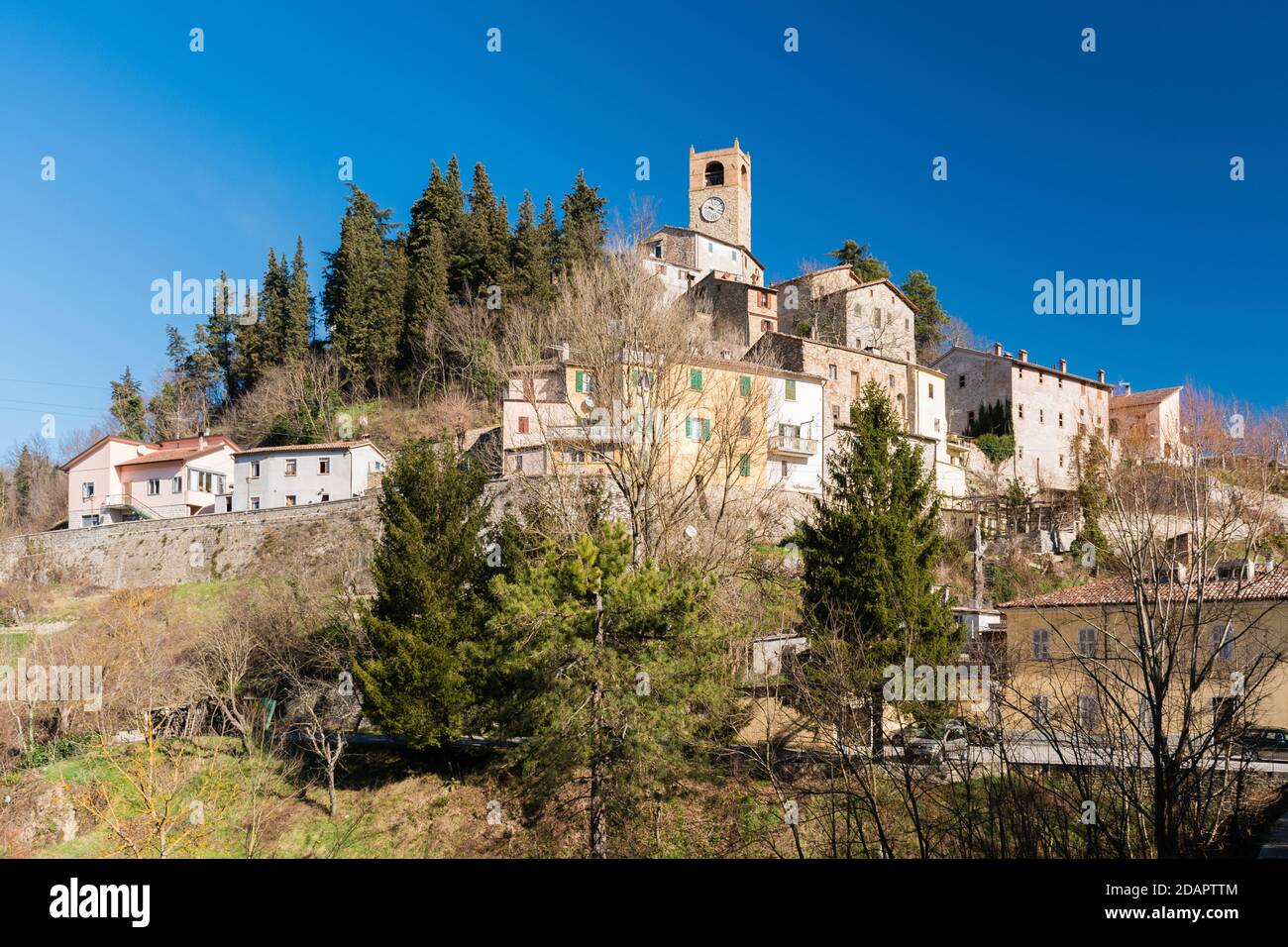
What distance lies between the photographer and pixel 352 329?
54.2 meters

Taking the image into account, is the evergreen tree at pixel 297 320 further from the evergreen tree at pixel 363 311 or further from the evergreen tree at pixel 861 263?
the evergreen tree at pixel 861 263

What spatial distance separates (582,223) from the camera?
60594 millimetres

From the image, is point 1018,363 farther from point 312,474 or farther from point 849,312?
point 312,474

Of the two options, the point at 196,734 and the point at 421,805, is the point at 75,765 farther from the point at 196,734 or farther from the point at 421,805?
the point at 421,805

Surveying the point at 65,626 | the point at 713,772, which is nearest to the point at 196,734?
the point at 65,626

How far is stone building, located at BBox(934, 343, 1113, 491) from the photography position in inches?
2084

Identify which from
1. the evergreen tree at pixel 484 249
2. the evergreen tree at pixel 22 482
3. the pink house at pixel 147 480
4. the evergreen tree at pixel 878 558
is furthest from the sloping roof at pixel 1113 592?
the evergreen tree at pixel 22 482

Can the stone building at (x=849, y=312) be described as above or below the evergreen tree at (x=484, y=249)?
below

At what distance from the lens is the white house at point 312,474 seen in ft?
149

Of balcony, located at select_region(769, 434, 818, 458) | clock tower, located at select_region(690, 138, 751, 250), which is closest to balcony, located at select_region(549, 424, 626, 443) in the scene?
balcony, located at select_region(769, 434, 818, 458)

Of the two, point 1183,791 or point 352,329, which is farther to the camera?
point 352,329

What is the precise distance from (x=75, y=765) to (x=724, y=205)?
2334 inches

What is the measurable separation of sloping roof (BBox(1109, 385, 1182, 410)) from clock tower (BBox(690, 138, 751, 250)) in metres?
27.9

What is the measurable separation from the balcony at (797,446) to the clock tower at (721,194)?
31.0 m
